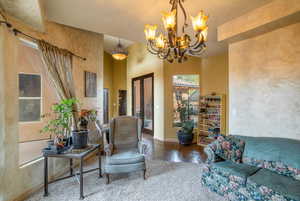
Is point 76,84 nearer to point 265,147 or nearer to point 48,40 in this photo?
point 48,40

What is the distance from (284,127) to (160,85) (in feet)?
12.6

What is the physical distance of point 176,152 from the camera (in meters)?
4.29

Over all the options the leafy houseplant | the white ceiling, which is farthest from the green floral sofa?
the leafy houseplant

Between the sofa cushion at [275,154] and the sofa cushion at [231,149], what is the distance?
0.26 ft

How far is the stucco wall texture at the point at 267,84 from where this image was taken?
253 cm

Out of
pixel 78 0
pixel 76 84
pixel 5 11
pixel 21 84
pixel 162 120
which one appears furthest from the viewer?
pixel 162 120

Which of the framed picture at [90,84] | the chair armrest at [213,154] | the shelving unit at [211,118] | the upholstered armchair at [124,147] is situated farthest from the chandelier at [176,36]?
the shelving unit at [211,118]

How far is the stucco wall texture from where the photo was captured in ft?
8.30

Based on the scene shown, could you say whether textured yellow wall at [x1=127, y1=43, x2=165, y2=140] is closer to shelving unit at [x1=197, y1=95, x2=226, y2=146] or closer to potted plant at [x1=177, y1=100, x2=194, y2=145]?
potted plant at [x1=177, y1=100, x2=194, y2=145]

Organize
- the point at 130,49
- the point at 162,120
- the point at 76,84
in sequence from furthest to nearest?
the point at 130,49 → the point at 162,120 → the point at 76,84

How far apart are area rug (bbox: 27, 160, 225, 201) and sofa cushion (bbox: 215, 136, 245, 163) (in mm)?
610

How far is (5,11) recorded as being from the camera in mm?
2086

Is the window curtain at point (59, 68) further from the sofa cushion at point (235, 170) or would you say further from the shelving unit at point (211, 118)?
the shelving unit at point (211, 118)

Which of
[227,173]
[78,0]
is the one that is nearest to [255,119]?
[227,173]
